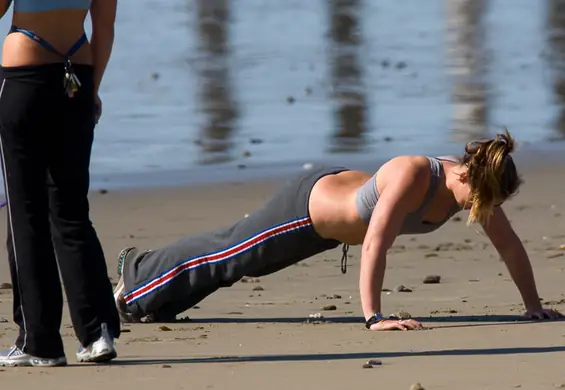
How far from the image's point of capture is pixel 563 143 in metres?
11.5

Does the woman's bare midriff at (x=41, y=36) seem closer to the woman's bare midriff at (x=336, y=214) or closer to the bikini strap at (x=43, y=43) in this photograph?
the bikini strap at (x=43, y=43)

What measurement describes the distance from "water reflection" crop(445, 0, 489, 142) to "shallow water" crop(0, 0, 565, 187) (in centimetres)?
3

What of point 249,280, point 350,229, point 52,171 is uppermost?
point 52,171

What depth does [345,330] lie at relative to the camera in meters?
5.58

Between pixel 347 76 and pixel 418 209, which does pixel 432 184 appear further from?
pixel 347 76

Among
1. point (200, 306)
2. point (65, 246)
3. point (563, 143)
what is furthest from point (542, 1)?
point (65, 246)

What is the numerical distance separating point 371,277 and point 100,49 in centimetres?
134

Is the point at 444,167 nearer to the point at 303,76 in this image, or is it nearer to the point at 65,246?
the point at 65,246

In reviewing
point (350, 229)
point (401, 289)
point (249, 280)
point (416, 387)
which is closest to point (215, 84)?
point (249, 280)

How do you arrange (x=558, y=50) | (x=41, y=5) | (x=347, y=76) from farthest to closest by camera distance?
(x=558, y=50) < (x=347, y=76) < (x=41, y=5)

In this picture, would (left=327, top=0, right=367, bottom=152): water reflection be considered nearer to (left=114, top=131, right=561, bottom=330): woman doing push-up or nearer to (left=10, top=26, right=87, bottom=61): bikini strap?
(left=114, top=131, right=561, bottom=330): woman doing push-up

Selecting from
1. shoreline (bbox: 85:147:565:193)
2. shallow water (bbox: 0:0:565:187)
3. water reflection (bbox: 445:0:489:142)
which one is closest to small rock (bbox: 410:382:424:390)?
shoreline (bbox: 85:147:565:193)

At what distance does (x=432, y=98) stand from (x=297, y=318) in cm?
831

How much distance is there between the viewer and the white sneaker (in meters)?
4.86
